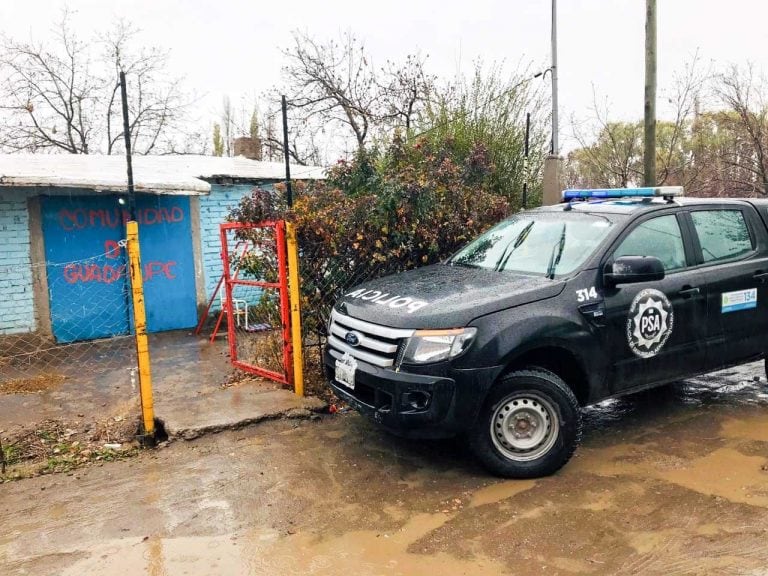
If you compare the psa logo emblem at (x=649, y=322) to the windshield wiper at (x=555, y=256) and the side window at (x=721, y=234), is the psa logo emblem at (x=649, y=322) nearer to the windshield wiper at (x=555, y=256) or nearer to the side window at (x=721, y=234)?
the windshield wiper at (x=555, y=256)

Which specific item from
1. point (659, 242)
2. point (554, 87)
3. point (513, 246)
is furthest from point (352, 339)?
point (554, 87)

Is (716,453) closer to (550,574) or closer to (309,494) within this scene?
(550,574)

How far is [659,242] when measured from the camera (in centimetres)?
464

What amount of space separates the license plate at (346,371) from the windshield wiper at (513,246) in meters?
1.32

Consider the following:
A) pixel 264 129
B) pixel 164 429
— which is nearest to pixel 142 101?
pixel 264 129

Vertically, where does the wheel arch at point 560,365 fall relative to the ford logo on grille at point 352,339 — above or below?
below

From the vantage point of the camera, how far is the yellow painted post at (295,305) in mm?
5426

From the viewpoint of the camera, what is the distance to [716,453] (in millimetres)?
4328

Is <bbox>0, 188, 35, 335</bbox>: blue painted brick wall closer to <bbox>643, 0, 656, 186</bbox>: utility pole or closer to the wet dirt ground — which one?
the wet dirt ground

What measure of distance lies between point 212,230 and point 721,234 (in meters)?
7.55

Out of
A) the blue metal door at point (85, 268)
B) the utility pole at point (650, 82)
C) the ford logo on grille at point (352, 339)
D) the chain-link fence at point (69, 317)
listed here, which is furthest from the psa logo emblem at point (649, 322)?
the blue metal door at point (85, 268)

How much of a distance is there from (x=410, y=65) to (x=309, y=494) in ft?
46.5

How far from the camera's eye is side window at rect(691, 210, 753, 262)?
193 inches

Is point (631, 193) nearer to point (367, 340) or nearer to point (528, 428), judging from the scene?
point (528, 428)
